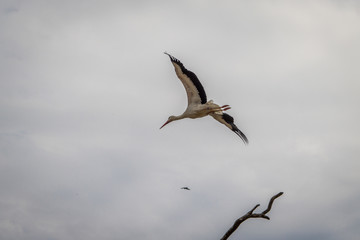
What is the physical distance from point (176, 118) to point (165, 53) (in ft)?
13.0

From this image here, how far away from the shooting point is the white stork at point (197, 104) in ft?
73.5

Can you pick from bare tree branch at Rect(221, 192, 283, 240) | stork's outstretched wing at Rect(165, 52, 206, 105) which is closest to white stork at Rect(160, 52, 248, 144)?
stork's outstretched wing at Rect(165, 52, 206, 105)

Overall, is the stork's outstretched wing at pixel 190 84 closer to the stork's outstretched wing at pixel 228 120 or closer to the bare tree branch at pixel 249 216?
the stork's outstretched wing at pixel 228 120

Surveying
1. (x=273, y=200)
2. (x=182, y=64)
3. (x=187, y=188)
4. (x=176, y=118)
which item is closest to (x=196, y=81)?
(x=182, y=64)

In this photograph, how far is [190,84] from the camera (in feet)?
74.9

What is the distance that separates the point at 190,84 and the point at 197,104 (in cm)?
107

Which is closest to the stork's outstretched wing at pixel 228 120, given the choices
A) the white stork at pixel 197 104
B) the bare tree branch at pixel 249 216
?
the white stork at pixel 197 104

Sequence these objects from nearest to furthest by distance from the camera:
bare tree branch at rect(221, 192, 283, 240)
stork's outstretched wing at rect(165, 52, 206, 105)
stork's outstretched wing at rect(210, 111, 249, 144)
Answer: bare tree branch at rect(221, 192, 283, 240) < stork's outstretched wing at rect(165, 52, 206, 105) < stork's outstretched wing at rect(210, 111, 249, 144)

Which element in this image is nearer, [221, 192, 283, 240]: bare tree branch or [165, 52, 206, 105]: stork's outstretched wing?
[221, 192, 283, 240]: bare tree branch

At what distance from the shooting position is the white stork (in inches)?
882

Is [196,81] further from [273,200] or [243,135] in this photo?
[273,200]

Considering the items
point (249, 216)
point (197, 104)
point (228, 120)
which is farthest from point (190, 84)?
point (249, 216)

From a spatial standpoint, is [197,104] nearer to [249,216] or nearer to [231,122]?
[231,122]

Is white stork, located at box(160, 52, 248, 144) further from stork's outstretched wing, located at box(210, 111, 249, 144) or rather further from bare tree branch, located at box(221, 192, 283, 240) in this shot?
bare tree branch, located at box(221, 192, 283, 240)
